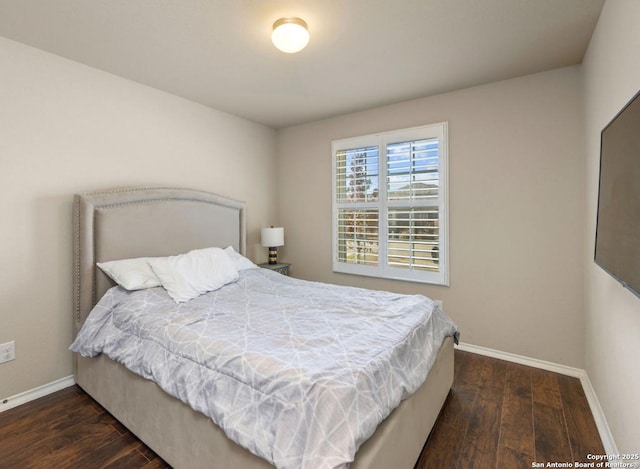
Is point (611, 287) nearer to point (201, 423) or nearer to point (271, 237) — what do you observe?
point (201, 423)

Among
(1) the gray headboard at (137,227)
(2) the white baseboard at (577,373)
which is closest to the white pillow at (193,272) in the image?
(1) the gray headboard at (137,227)

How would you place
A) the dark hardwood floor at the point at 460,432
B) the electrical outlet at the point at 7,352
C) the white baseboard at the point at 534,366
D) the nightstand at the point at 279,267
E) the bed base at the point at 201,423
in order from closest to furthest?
the bed base at the point at 201,423 < the dark hardwood floor at the point at 460,432 < the white baseboard at the point at 534,366 < the electrical outlet at the point at 7,352 < the nightstand at the point at 279,267

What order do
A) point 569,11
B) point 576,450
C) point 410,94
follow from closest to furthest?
1. point 576,450
2. point 569,11
3. point 410,94

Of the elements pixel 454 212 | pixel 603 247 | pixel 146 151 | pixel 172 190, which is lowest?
pixel 603 247

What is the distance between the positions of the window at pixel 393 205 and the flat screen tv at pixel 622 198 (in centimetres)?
154

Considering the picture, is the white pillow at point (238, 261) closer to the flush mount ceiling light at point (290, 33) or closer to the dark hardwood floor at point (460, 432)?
the dark hardwood floor at point (460, 432)

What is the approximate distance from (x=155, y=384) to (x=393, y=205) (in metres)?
2.58

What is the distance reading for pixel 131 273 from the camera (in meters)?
2.25

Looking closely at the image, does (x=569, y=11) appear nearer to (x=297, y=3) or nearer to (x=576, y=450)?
(x=297, y=3)

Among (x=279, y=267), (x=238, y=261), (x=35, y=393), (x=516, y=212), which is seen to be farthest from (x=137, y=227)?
(x=516, y=212)

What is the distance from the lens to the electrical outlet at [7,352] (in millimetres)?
2070

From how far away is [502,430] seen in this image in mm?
1842

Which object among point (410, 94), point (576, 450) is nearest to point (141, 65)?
point (410, 94)

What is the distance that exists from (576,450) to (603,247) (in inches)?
44.2
